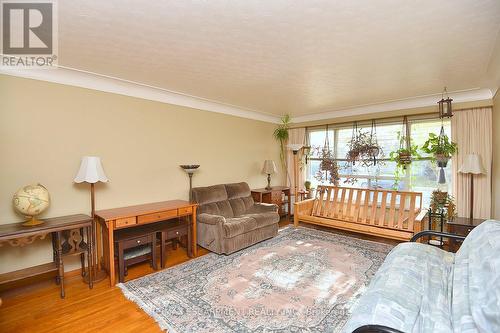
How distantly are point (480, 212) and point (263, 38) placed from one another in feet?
13.7

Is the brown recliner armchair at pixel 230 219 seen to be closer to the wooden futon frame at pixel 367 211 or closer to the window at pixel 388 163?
the wooden futon frame at pixel 367 211

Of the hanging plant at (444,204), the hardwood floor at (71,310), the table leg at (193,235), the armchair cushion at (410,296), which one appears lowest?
the hardwood floor at (71,310)

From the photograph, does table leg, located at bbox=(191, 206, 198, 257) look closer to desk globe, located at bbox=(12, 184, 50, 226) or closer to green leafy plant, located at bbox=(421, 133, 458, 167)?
desk globe, located at bbox=(12, 184, 50, 226)

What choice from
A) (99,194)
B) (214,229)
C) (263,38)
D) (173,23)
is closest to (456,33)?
(263,38)

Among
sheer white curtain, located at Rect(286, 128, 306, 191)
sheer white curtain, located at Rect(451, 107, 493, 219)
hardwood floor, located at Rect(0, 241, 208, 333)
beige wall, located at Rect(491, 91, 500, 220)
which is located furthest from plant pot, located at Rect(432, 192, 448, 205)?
hardwood floor, located at Rect(0, 241, 208, 333)

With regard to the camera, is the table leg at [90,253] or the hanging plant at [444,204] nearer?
the table leg at [90,253]

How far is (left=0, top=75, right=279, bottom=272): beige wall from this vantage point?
2643mm

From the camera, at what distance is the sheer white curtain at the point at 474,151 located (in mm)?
3689

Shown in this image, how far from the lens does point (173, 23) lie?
1941 mm

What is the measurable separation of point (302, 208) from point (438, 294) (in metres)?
3.50

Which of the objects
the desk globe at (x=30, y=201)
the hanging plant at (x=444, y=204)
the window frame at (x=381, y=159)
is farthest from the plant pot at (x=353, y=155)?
the desk globe at (x=30, y=201)

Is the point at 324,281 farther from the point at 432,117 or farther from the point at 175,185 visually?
the point at 432,117

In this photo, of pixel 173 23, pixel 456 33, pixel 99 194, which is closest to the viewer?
pixel 173 23

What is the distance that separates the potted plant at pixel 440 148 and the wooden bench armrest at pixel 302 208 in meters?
2.25
